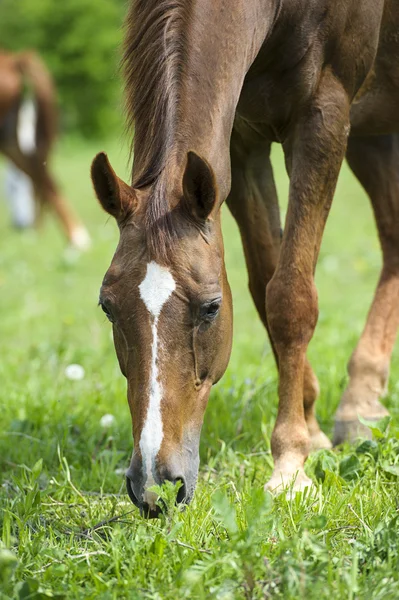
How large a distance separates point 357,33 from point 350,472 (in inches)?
62.9

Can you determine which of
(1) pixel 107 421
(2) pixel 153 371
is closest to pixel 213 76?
(2) pixel 153 371

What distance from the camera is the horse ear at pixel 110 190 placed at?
268cm

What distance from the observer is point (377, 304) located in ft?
14.0

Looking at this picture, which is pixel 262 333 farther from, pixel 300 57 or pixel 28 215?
pixel 28 215

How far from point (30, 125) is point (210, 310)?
11.6 metres

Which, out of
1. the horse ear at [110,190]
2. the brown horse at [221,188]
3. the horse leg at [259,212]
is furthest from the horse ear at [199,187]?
the horse leg at [259,212]

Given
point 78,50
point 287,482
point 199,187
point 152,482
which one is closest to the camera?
point 152,482

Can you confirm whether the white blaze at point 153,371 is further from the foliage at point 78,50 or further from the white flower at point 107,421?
the foliage at point 78,50

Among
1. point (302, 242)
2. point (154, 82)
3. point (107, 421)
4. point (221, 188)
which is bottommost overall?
point (107, 421)

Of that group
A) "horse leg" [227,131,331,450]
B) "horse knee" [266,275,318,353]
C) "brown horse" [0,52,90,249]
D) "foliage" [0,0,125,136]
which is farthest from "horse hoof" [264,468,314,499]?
"foliage" [0,0,125,136]

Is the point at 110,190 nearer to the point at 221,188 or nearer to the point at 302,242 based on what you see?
the point at 221,188

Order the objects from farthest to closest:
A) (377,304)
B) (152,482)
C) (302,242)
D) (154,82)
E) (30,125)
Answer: (30,125) → (377,304) → (302,242) → (154,82) → (152,482)

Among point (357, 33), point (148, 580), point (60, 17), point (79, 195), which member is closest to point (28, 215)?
point (79, 195)

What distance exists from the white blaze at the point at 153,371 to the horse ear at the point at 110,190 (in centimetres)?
23
